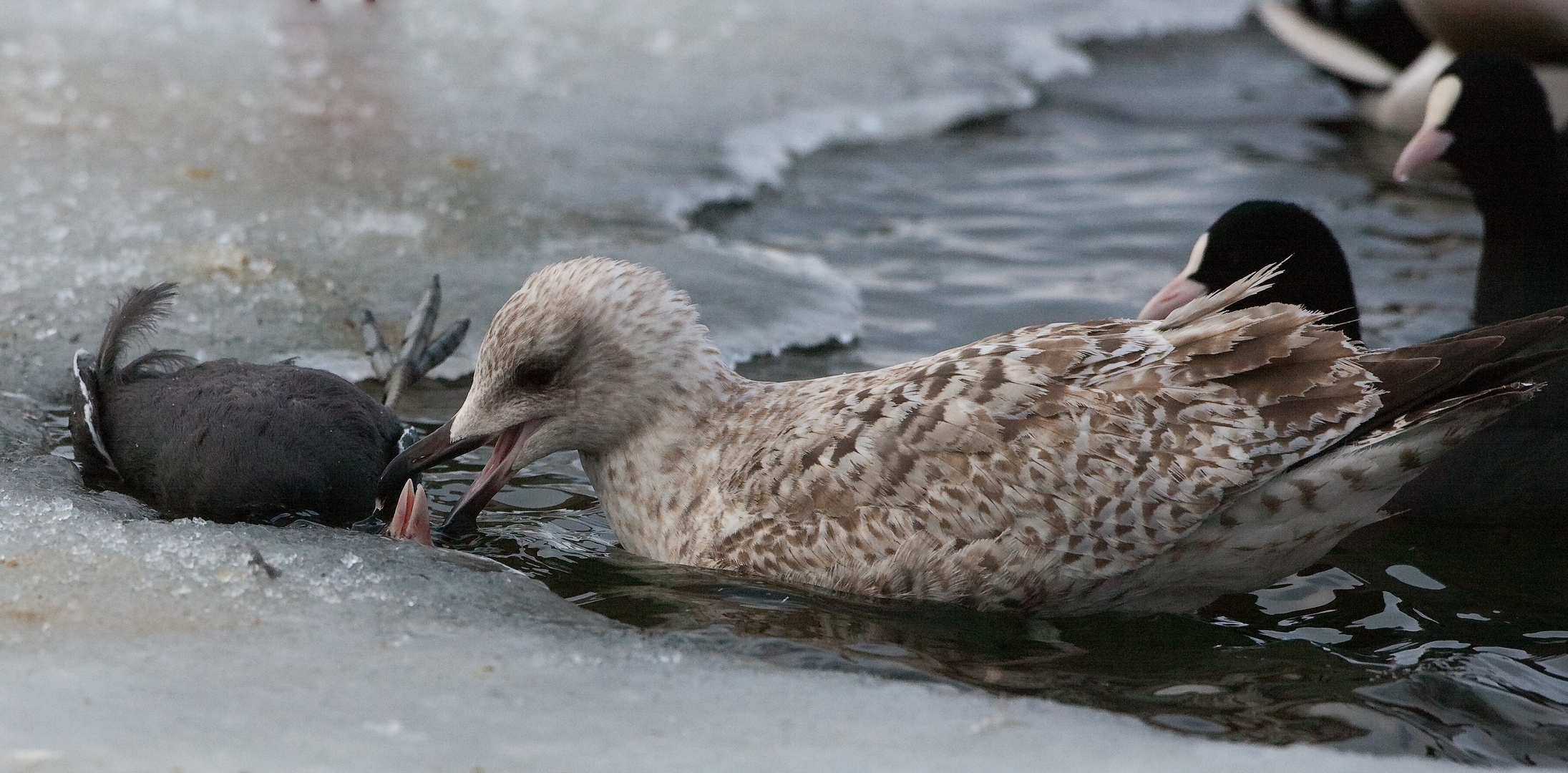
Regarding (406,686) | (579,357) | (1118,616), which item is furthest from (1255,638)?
(406,686)

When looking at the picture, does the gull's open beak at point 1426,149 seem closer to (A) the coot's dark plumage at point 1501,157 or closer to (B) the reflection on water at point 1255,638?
(A) the coot's dark plumage at point 1501,157

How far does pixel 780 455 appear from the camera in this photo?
13.0 ft

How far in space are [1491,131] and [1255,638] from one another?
309 centimetres

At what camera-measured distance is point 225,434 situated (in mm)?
4145

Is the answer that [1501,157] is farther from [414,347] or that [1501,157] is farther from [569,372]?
[414,347]

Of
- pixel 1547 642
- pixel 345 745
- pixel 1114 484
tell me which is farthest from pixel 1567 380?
pixel 345 745

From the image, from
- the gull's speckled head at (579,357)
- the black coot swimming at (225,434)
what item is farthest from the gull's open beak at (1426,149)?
the black coot swimming at (225,434)

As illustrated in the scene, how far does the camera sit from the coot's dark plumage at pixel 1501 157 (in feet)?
→ 19.2

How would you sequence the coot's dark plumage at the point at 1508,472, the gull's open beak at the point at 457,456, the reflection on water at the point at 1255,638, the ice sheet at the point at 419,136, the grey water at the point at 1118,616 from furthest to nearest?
1. the ice sheet at the point at 419,136
2. the coot's dark plumage at the point at 1508,472
3. the gull's open beak at the point at 457,456
4. the grey water at the point at 1118,616
5. the reflection on water at the point at 1255,638

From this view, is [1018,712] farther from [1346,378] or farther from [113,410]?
[113,410]

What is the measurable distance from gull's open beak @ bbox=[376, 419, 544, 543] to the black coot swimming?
6.0 inches

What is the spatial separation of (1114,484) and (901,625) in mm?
574

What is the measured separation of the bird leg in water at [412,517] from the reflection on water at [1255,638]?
7.7 inches

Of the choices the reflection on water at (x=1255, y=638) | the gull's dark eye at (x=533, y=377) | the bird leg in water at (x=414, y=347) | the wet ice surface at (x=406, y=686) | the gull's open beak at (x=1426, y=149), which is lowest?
the reflection on water at (x=1255, y=638)
